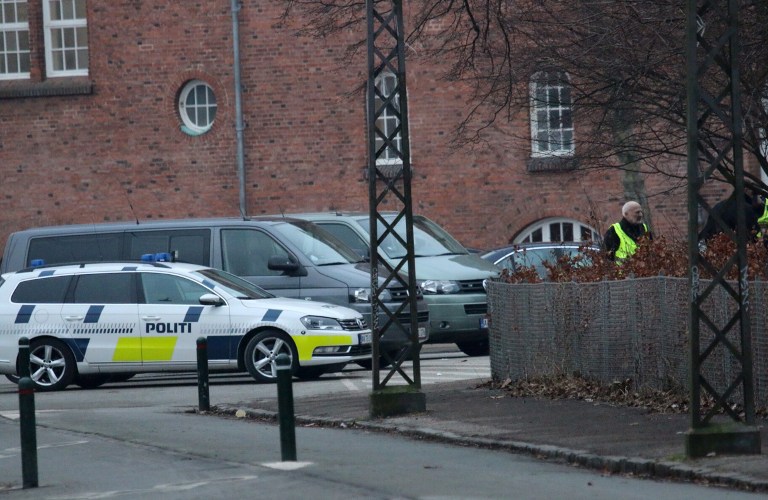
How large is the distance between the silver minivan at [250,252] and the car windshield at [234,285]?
857mm

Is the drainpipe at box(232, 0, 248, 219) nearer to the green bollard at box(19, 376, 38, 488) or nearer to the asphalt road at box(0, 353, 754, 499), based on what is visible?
the asphalt road at box(0, 353, 754, 499)

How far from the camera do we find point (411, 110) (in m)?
31.6

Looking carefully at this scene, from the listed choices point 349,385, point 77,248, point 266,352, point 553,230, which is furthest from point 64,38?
point 349,385

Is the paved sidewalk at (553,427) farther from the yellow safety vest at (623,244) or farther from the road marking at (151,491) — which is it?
the road marking at (151,491)

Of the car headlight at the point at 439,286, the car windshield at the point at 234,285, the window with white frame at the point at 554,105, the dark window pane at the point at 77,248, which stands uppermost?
the window with white frame at the point at 554,105

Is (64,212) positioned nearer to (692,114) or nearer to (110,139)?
(110,139)

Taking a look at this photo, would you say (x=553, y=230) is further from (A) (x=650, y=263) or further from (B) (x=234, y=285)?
(A) (x=650, y=263)

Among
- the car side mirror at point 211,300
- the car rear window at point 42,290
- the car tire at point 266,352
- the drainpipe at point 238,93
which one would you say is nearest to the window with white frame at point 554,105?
the car tire at point 266,352

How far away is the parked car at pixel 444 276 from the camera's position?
20016 mm

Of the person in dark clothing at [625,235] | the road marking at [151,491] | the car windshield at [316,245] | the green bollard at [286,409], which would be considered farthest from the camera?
the car windshield at [316,245]

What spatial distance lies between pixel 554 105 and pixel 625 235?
1610 millimetres

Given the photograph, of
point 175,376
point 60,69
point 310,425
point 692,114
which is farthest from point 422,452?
point 60,69

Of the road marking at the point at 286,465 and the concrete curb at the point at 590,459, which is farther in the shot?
the road marking at the point at 286,465

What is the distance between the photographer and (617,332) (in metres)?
13.5
